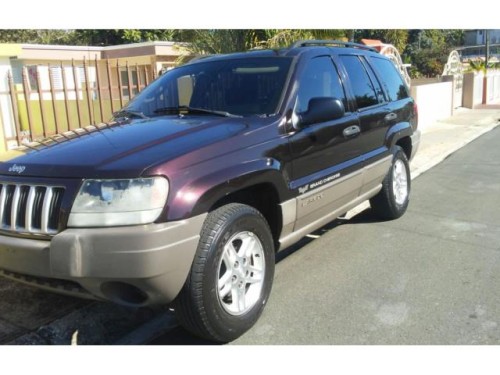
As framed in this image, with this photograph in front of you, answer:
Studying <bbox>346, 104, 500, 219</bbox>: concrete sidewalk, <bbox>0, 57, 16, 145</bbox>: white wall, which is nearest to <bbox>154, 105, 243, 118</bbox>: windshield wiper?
<bbox>346, 104, 500, 219</bbox>: concrete sidewalk

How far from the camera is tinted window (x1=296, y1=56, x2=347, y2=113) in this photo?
4.14m

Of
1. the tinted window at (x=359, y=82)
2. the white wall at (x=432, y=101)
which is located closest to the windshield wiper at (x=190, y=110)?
the tinted window at (x=359, y=82)

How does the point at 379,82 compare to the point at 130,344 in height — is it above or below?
above

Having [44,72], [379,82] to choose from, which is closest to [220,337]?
[379,82]

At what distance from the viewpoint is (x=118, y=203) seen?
2785 mm

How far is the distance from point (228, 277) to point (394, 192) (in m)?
3.24

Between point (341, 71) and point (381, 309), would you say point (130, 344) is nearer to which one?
point (381, 309)

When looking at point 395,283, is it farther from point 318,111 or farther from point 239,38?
point 239,38

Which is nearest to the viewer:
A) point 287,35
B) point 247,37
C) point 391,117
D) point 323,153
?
point 323,153

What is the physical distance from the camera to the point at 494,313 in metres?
3.60

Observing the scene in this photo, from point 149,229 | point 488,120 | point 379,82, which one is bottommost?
point 488,120

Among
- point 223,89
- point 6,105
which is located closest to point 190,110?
point 223,89

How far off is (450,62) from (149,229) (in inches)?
889

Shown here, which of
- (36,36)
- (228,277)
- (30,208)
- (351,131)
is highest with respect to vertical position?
(36,36)
